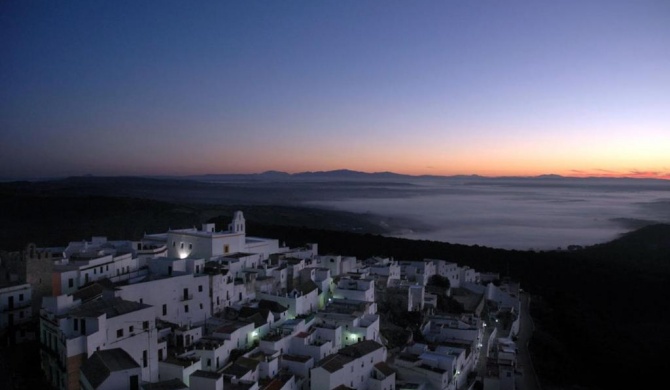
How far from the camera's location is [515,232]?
74062 mm

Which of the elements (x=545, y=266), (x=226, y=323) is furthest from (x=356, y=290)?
(x=545, y=266)

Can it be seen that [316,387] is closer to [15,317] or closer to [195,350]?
[195,350]

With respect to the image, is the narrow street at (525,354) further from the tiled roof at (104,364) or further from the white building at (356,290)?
the tiled roof at (104,364)

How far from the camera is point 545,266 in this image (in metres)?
49.1

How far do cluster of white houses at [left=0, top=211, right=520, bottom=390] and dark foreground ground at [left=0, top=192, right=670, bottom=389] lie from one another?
2.75 m

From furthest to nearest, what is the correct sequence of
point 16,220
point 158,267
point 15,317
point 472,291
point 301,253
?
point 16,220
point 472,291
point 301,253
point 158,267
point 15,317

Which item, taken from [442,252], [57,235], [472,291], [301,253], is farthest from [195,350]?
[57,235]

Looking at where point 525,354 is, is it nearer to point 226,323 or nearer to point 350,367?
point 350,367

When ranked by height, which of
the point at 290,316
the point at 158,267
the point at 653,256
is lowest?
the point at 653,256

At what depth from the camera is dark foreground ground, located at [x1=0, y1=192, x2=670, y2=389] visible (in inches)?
1108

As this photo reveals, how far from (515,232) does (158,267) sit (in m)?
64.7

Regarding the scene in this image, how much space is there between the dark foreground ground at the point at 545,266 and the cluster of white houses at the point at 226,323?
275 cm

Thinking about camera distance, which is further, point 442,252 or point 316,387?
point 442,252

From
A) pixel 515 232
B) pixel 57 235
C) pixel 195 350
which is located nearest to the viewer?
pixel 195 350
